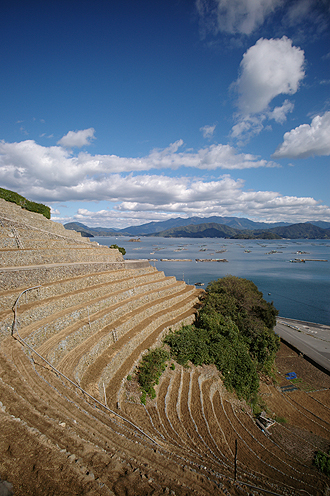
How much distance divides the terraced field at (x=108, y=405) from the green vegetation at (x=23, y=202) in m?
5.33

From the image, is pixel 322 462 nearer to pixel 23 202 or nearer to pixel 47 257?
pixel 47 257

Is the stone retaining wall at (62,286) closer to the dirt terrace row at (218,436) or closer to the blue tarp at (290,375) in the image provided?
the dirt terrace row at (218,436)

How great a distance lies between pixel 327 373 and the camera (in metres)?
26.2

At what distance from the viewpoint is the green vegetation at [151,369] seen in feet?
45.7

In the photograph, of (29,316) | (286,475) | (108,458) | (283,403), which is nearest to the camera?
(108,458)

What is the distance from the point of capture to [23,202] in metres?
29.1

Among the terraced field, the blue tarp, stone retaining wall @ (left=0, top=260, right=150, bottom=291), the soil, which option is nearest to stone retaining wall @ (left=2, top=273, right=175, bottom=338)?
the terraced field

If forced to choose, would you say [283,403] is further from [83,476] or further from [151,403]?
[83,476]

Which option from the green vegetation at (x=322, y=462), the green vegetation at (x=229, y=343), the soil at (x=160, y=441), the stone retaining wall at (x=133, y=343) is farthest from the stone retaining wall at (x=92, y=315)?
the green vegetation at (x=322, y=462)

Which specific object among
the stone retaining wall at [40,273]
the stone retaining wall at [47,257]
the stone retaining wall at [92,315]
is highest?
the stone retaining wall at [47,257]

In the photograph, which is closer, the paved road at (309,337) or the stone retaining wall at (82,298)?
the stone retaining wall at (82,298)

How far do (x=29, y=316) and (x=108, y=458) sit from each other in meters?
9.44

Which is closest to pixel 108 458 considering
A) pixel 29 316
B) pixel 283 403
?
pixel 29 316

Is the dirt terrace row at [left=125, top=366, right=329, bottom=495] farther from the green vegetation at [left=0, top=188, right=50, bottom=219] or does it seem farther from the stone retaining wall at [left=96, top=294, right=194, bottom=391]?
the green vegetation at [left=0, top=188, right=50, bottom=219]
